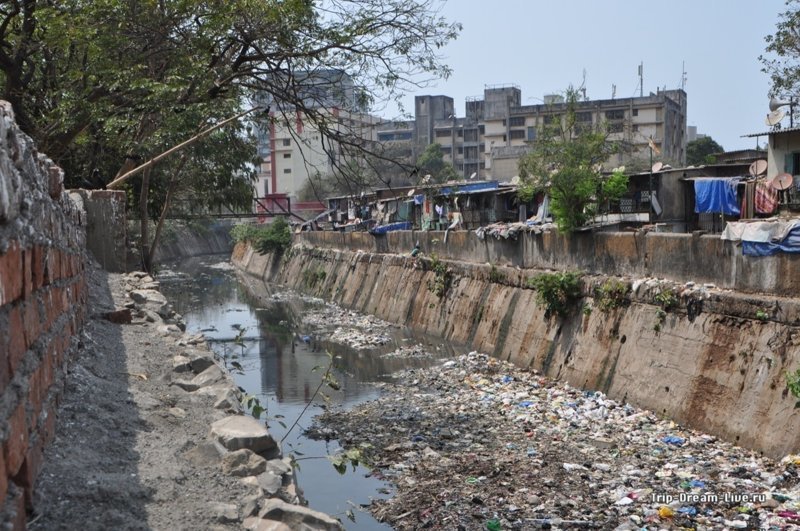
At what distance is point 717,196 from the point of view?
1464cm

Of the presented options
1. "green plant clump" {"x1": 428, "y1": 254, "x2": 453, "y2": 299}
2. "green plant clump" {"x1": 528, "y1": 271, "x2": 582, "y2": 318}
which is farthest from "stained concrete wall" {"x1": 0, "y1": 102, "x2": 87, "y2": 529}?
"green plant clump" {"x1": 428, "y1": 254, "x2": 453, "y2": 299}

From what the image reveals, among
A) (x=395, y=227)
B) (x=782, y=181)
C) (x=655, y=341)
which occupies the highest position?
(x=782, y=181)

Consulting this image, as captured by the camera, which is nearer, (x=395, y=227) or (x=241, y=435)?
(x=241, y=435)

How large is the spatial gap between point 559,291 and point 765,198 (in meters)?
4.52

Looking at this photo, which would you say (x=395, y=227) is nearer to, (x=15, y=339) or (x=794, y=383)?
(x=794, y=383)

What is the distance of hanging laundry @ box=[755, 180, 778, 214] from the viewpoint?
14.2 metres

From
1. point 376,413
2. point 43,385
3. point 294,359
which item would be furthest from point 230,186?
point 43,385

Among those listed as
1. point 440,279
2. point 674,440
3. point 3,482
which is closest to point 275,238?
point 440,279

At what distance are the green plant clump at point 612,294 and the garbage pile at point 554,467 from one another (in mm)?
1353

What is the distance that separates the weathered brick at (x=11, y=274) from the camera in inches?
88.9

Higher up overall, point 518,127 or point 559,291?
point 518,127

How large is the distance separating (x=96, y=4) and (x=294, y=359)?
30.9 ft

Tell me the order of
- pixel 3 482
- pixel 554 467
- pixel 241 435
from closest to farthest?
1. pixel 3 482
2. pixel 241 435
3. pixel 554 467

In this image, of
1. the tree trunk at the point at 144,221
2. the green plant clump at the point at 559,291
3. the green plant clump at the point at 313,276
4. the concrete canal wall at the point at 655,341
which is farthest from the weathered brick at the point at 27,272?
the green plant clump at the point at 313,276
